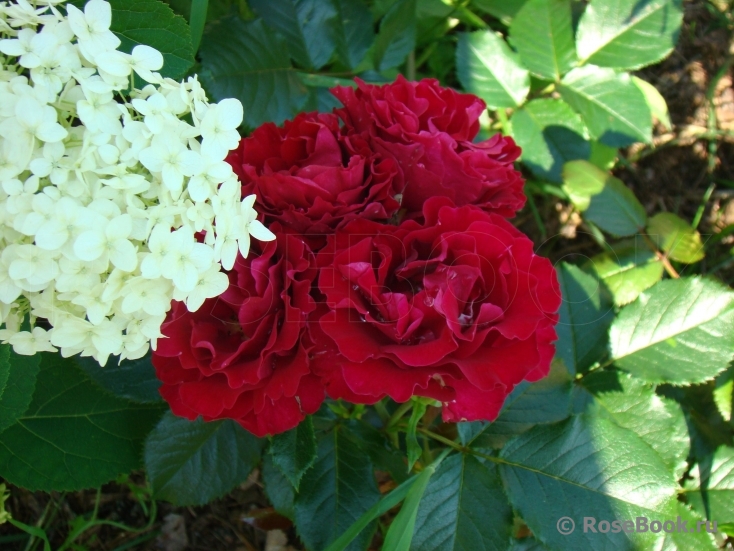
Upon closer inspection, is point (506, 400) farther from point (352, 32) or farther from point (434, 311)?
point (352, 32)

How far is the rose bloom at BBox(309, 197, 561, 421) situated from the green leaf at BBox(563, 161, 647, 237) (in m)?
0.73

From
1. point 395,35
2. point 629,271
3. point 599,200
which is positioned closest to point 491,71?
point 395,35

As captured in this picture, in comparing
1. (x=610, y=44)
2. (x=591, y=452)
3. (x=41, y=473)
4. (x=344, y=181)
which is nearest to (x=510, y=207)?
(x=344, y=181)

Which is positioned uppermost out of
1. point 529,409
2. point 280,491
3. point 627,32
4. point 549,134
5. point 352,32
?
point 627,32

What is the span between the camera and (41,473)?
112cm

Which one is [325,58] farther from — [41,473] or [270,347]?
[41,473]

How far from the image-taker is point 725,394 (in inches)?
56.2

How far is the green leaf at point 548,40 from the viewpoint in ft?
5.04

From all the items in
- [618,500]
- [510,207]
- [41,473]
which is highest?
A: [510,207]

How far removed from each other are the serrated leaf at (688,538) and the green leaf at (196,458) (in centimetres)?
74

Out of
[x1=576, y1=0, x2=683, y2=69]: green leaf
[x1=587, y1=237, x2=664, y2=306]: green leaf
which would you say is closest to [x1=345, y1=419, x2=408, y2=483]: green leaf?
[x1=587, y1=237, x2=664, y2=306]: green leaf

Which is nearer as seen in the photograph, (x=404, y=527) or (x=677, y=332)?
(x=404, y=527)

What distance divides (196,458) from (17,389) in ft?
1.02

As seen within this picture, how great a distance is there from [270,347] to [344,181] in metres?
0.24
